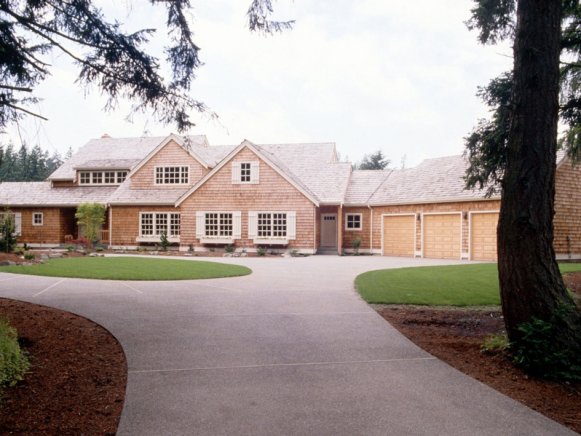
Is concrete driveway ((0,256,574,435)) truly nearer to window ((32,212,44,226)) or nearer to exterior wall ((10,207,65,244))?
exterior wall ((10,207,65,244))

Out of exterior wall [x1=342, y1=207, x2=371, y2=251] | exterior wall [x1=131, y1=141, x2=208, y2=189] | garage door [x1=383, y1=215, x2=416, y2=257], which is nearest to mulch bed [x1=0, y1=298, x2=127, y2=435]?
garage door [x1=383, y1=215, x2=416, y2=257]

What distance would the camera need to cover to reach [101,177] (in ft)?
96.4

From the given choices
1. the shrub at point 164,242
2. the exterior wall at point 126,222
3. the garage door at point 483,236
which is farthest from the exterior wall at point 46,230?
the garage door at point 483,236

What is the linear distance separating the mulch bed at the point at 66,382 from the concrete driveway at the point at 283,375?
0.18m

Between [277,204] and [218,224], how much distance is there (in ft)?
11.3

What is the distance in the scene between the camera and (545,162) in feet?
17.5

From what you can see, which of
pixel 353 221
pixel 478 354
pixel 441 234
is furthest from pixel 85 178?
pixel 478 354

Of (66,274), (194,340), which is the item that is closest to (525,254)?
(194,340)

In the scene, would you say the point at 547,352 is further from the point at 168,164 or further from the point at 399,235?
the point at 168,164

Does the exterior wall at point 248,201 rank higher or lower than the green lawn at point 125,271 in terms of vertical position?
higher

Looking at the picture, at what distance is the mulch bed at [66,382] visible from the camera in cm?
348

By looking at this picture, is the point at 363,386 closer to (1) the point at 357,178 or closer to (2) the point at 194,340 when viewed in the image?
(2) the point at 194,340

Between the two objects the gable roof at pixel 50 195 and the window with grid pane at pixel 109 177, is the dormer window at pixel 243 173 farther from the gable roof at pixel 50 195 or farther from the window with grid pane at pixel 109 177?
the window with grid pane at pixel 109 177

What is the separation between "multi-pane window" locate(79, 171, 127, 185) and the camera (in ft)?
95.8
